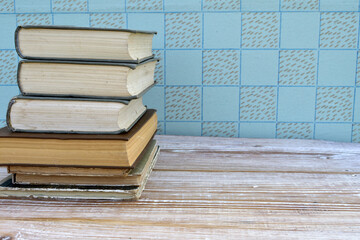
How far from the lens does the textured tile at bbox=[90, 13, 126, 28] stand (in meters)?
1.16

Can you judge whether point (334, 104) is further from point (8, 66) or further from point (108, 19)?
point (8, 66)

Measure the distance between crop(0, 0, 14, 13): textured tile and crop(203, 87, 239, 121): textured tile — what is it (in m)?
0.63

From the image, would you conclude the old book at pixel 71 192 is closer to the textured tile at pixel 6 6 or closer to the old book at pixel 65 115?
the old book at pixel 65 115

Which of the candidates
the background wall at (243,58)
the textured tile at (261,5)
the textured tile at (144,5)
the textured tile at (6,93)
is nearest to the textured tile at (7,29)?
the background wall at (243,58)

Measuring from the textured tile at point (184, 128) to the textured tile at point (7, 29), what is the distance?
0.55 metres

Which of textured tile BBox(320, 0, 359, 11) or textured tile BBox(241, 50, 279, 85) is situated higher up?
textured tile BBox(320, 0, 359, 11)

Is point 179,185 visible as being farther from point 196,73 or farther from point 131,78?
point 196,73

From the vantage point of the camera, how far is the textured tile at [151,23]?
1155 mm

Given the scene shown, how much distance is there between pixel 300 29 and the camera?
113cm

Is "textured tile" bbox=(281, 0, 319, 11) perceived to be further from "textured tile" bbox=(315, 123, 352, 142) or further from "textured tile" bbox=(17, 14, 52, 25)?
"textured tile" bbox=(17, 14, 52, 25)

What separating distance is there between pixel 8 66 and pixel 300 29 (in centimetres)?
89

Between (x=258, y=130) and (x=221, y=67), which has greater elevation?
(x=221, y=67)

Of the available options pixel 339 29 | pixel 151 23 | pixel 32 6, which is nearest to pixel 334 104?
pixel 339 29

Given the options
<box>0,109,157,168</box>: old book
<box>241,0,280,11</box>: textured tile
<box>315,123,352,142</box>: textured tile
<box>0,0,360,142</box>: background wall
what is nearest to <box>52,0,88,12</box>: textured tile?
<box>0,0,360,142</box>: background wall
